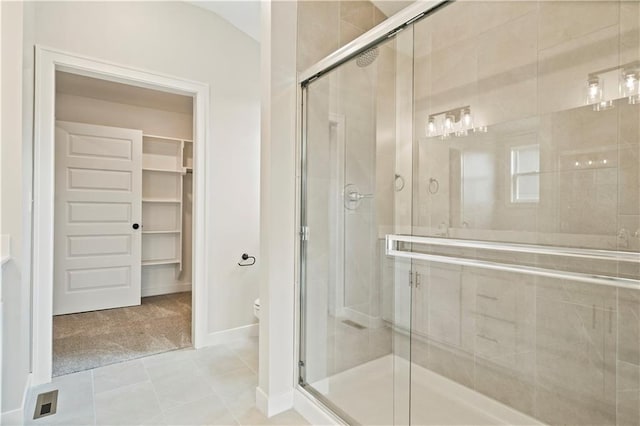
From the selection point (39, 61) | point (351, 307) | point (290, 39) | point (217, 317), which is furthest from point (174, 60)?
point (351, 307)

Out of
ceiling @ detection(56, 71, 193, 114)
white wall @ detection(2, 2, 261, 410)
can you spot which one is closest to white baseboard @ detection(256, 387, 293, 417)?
white wall @ detection(2, 2, 261, 410)

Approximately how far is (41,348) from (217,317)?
1147 millimetres

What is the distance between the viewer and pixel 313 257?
1.98 m

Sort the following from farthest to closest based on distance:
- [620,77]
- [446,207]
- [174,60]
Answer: [174,60] → [446,207] → [620,77]

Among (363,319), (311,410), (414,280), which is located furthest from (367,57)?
(311,410)

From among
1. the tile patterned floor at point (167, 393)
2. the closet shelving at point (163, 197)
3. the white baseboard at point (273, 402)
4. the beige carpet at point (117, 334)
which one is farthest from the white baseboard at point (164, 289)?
the white baseboard at point (273, 402)

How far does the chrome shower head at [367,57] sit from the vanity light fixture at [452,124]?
1.92 ft

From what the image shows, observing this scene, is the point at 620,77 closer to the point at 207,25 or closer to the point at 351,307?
the point at 351,307

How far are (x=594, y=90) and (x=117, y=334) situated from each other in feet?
12.5

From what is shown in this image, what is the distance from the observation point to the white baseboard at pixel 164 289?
451 cm

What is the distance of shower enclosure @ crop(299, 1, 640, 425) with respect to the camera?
1467 millimetres

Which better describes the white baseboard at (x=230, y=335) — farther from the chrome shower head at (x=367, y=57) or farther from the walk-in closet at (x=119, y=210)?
the chrome shower head at (x=367, y=57)

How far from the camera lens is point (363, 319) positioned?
1.96m

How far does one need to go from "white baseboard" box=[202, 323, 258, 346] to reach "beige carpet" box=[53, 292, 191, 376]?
0.62ft
